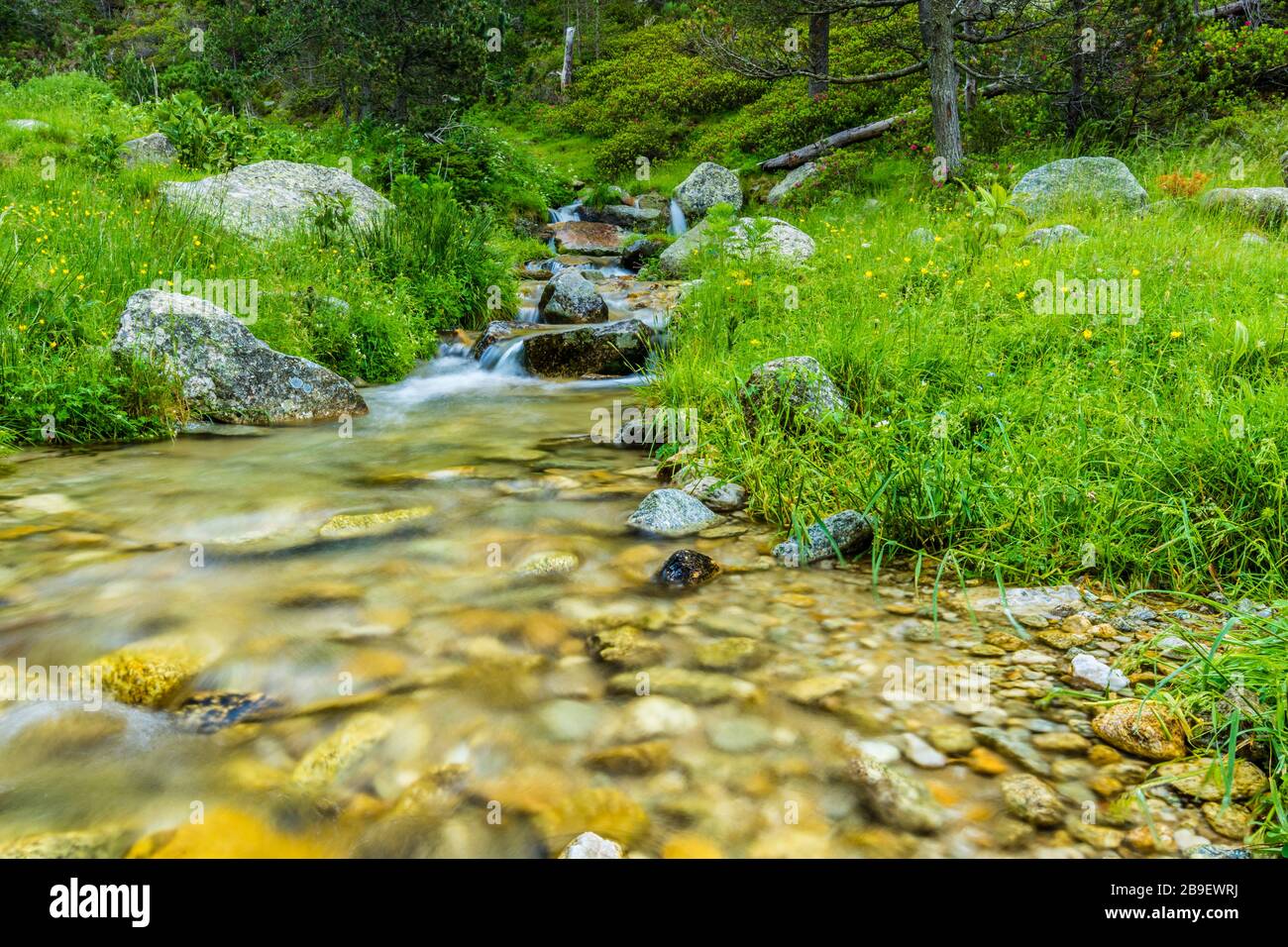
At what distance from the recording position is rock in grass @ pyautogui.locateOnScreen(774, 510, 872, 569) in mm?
3564

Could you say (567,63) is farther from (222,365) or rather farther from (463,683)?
(463,683)

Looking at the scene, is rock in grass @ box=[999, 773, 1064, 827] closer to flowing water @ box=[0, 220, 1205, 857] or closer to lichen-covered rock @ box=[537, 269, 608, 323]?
flowing water @ box=[0, 220, 1205, 857]

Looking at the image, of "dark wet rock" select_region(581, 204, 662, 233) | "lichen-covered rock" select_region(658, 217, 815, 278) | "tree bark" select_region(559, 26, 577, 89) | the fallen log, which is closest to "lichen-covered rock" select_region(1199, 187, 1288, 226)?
"lichen-covered rock" select_region(658, 217, 815, 278)

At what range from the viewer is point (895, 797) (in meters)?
2.07

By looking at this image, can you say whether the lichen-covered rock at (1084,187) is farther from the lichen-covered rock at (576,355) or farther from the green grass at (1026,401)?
the lichen-covered rock at (576,355)

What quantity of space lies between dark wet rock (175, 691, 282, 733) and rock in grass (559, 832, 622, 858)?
48.0 inches

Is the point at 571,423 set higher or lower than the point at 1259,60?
lower

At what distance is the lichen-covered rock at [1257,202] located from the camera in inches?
336

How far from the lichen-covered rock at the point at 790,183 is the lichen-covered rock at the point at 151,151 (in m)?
10.8

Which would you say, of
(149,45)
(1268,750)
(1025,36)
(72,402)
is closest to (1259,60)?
(1025,36)

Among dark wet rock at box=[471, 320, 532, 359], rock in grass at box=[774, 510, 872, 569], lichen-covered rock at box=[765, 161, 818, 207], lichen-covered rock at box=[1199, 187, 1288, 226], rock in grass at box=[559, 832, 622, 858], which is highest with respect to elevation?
lichen-covered rock at box=[765, 161, 818, 207]
